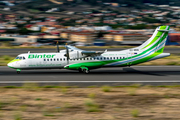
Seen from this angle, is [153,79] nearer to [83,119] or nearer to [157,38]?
[157,38]

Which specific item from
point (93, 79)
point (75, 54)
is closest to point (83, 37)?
point (75, 54)

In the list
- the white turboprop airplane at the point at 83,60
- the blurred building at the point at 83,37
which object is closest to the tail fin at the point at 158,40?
the white turboprop airplane at the point at 83,60

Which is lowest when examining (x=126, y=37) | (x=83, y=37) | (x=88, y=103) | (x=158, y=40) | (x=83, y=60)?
(x=88, y=103)

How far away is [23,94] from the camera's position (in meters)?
18.0

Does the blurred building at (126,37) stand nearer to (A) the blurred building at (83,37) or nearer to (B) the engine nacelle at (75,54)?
(A) the blurred building at (83,37)

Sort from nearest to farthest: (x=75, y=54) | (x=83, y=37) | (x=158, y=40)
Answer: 1. (x=75, y=54)
2. (x=158, y=40)
3. (x=83, y=37)

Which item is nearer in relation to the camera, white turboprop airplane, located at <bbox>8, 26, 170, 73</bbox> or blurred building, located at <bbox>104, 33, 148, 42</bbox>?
white turboprop airplane, located at <bbox>8, 26, 170, 73</bbox>

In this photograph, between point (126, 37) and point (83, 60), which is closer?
point (83, 60)

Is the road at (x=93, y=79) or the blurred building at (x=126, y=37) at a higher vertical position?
the blurred building at (x=126, y=37)

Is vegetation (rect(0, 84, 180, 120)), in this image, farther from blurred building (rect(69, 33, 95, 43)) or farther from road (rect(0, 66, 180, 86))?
blurred building (rect(69, 33, 95, 43))

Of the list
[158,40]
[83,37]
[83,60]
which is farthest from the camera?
[83,37]

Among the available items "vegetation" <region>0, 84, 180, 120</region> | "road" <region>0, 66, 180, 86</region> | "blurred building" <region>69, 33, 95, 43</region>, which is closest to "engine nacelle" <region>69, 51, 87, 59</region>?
"road" <region>0, 66, 180, 86</region>

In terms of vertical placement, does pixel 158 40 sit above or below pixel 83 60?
above

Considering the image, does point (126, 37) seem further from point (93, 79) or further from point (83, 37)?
point (93, 79)
